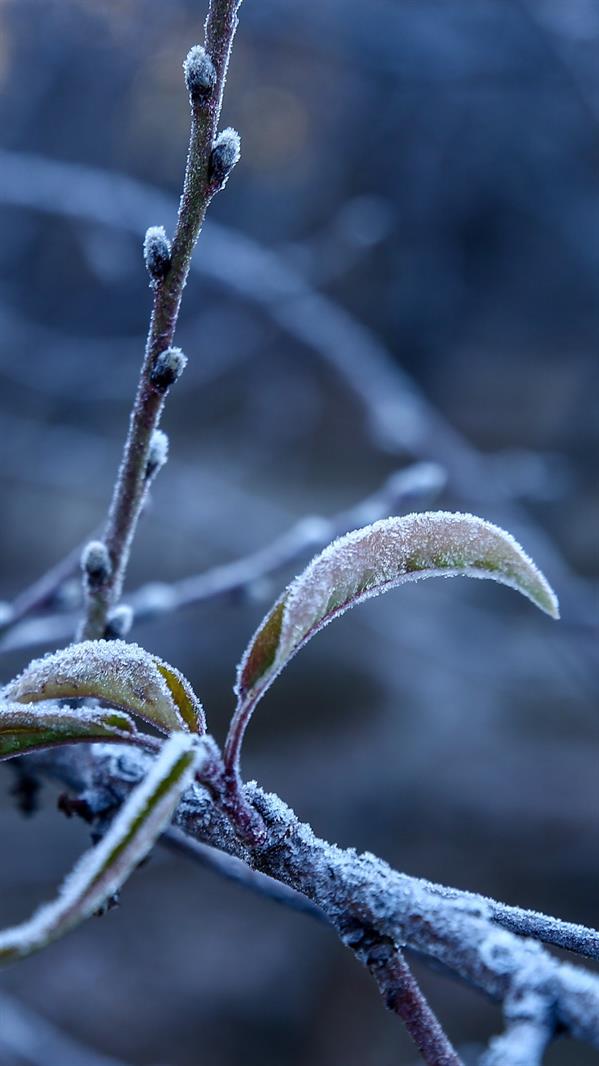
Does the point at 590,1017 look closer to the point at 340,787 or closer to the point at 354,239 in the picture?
the point at 354,239

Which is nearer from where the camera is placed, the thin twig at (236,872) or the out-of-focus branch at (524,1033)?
the out-of-focus branch at (524,1033)

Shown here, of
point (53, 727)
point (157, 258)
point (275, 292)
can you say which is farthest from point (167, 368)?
point (275, 292)

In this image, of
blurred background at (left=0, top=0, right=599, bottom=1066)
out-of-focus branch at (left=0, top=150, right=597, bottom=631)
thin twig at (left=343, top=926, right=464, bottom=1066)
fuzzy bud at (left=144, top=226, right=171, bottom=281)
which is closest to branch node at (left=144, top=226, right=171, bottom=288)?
fuzzy bud at (left=144, top=226, right=171, bottom=281)

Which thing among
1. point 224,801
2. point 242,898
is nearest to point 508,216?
point 242,898

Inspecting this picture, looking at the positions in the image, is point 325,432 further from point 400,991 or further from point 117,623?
point 400,991

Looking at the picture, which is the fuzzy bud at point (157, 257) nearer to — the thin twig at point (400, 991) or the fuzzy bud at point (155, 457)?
the fuzzy bud at point (155, 457)

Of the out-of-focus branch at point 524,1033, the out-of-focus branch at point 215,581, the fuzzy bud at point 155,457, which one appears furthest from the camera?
the out-of-focus branch at point 215,581

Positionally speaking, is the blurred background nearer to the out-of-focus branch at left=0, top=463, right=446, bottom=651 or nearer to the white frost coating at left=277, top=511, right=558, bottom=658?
the out-of-focus branch at left=0, top=463, right=446, bottom=651

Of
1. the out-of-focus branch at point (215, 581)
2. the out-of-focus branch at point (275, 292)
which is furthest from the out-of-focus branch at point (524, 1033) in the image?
the out-of-focus branch at point (275, 292)
